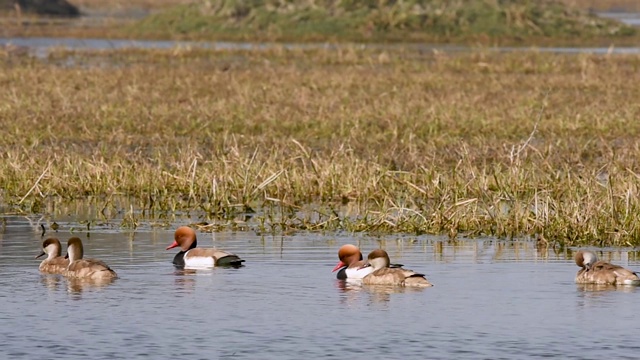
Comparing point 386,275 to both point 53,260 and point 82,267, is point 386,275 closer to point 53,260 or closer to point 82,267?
point 82,267

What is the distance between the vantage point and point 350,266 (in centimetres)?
1302

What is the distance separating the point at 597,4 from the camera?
83.9 m

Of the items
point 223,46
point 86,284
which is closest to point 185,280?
point 86,284

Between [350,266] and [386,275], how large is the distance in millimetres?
483

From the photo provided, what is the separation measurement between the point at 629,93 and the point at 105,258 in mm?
17311

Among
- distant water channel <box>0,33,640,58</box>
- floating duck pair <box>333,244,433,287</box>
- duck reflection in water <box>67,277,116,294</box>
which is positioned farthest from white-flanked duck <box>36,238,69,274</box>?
distant water channel <box>0,33,640,58</box>

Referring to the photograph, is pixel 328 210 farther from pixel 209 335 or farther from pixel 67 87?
pixel 67 87

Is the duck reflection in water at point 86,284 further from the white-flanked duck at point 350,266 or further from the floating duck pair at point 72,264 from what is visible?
the white-flanked duck at point 350,266

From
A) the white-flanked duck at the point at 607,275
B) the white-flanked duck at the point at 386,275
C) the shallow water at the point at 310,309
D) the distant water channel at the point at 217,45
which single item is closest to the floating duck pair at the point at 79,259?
the shallow water at the point at 310,309

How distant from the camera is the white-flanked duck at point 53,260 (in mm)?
13289

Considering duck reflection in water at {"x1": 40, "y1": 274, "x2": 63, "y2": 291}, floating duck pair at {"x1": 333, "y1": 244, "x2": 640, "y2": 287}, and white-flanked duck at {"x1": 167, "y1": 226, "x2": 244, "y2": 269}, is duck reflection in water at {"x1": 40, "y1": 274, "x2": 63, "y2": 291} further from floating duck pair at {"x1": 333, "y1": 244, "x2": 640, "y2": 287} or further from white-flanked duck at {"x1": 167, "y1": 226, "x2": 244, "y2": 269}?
floating duck pair at {"x1": 333, "y1": 244, "x2": 640, "y2": 287}

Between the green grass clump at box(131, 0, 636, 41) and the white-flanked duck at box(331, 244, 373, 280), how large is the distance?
3970 cm

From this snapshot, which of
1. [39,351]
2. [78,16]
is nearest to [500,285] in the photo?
[39,351]

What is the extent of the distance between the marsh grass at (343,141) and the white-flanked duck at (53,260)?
2.33 m
